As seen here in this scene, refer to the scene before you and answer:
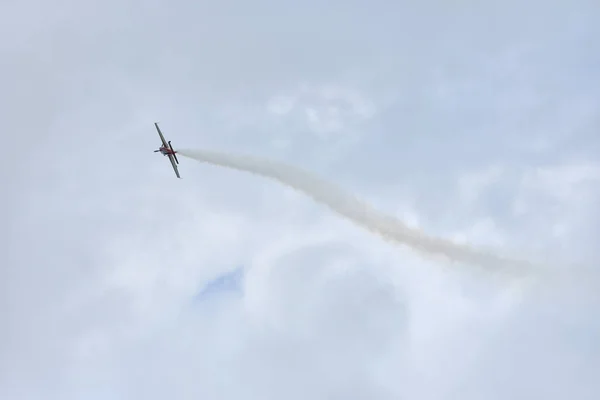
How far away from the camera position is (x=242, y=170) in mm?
123250

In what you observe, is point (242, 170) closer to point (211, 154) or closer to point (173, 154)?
point (211, 154)

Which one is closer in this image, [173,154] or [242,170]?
[242,170]

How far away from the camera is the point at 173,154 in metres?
137

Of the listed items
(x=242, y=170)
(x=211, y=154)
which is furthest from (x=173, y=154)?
(x=242, y=170)

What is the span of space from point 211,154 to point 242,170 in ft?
33.3

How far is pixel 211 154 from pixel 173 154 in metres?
12.5

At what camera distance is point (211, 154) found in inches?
5084

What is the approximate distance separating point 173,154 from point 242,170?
73.2 ft
